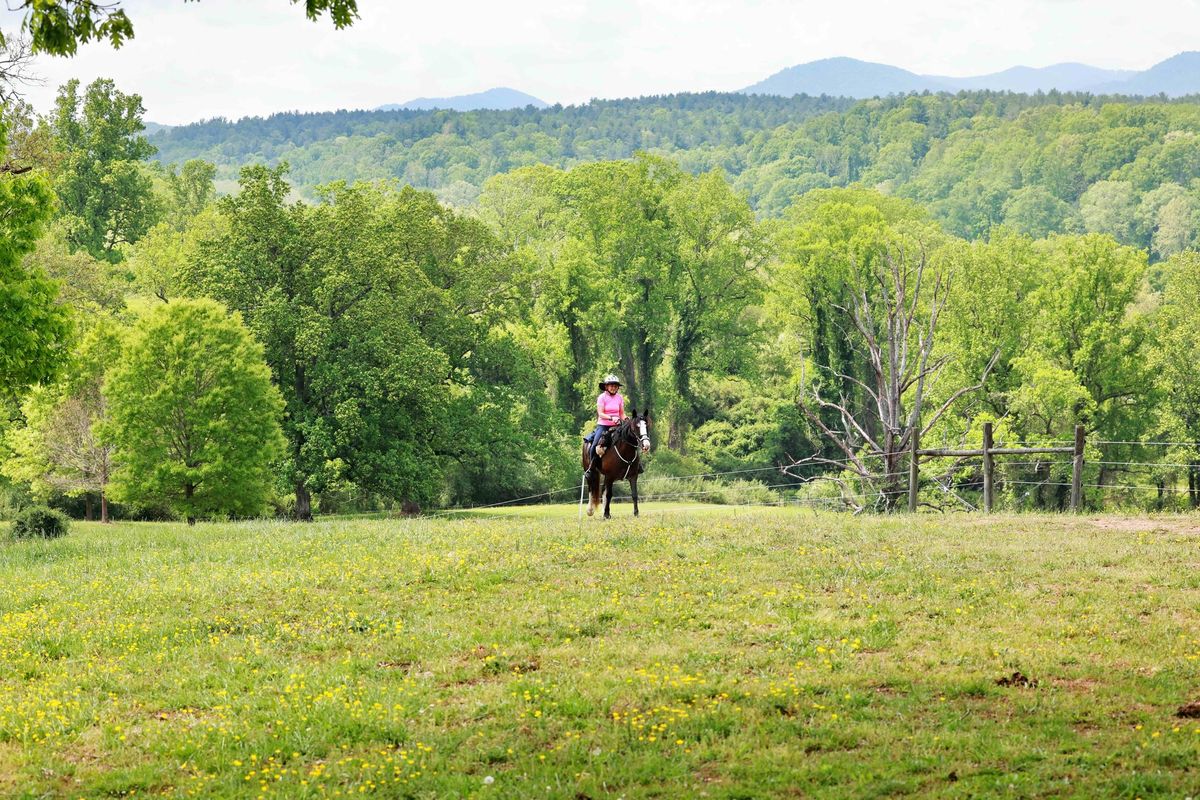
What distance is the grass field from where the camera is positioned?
9930 mm

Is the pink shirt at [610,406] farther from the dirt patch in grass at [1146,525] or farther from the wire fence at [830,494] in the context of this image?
the wire fence at [830,494]

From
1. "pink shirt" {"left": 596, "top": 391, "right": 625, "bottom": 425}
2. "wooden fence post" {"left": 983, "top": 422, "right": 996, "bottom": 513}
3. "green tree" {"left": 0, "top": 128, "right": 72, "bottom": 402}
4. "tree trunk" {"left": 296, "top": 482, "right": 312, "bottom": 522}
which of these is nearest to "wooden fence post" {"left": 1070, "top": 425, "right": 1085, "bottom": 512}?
"wooden fence post" {"left": 983, "top": 422, "right": 996, "bottom": 513}

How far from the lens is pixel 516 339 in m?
63.7

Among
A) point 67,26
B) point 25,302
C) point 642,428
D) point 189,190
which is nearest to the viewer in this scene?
point 67,26

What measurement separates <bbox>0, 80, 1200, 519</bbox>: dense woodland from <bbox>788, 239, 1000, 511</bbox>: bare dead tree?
34 centimetres

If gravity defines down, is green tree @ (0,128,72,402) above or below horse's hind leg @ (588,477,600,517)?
above

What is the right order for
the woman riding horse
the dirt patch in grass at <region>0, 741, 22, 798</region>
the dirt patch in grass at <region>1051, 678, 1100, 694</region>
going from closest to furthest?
the dirt patch in grass at <region>0, 741, 22, 798</region>, the dirt patch in grass at <region>1051, 678, 1100, 694</region>, the woman riding horse

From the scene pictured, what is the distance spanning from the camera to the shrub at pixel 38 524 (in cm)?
2852

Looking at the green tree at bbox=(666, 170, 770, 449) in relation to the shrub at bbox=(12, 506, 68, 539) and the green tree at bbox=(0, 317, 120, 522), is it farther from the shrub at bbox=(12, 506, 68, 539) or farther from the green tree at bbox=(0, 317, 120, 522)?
Answer: the shrub at bbox=(12, 506, 68, 539)

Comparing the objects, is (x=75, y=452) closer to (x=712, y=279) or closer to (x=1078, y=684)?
(x=712, y=279)

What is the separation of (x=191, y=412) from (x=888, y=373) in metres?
27.8

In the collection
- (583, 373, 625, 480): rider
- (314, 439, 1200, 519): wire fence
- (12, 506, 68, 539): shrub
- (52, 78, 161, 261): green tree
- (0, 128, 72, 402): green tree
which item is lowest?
(314, 439, 1200, 519): wire fence

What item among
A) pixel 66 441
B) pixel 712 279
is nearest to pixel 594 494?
pixel 66 441

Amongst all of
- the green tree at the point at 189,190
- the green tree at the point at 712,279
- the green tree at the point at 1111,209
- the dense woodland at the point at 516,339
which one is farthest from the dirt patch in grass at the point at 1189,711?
the green tree at the point at 1111,209
